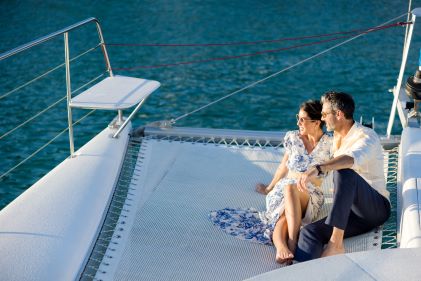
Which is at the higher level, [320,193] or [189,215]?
[320,193]

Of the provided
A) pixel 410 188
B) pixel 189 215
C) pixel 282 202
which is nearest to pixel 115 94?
pixel 189 215

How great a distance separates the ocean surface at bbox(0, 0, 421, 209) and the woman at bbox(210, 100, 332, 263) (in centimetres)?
281

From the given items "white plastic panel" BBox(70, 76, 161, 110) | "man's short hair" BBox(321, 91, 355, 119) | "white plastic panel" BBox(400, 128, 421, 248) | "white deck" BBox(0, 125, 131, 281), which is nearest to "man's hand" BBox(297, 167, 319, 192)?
"man's short hair" BBox(321, 91, 355, 119)

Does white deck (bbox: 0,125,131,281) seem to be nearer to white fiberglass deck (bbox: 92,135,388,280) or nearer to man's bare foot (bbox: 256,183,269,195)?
white fiberglass deck (bbox: 92,135,388,280)

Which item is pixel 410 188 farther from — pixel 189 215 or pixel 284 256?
pixel 189 215

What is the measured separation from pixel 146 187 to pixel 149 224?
0.43m

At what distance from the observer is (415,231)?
3051 mm

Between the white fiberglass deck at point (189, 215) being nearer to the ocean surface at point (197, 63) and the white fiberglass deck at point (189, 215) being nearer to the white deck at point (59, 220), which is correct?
the white deck at point (59, 220)

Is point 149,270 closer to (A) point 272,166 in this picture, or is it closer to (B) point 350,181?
(B) point 350,181

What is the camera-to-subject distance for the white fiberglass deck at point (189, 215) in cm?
325

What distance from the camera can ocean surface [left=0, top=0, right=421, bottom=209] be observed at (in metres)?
7.26

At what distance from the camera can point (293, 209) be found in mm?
3404

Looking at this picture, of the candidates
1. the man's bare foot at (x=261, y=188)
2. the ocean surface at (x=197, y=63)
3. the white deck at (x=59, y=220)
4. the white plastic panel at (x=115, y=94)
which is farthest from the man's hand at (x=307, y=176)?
the ocean surface at (x=197, y=63)

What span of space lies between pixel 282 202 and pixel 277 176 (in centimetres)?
34
